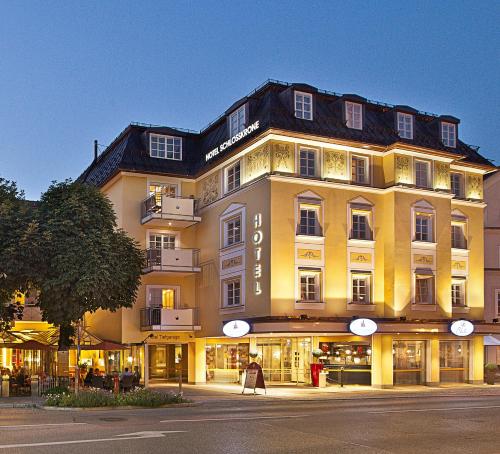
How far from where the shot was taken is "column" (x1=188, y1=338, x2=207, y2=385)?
40312 mm

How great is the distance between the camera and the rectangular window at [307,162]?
35875 millimetres

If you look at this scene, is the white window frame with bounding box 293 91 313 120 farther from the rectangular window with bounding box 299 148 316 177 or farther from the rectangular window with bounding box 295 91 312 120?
the rectangular window with bounding box 299 148 316 177

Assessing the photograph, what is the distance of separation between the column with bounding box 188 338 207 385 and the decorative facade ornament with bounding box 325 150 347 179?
11.6m

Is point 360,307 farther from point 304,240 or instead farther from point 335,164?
point 335,164

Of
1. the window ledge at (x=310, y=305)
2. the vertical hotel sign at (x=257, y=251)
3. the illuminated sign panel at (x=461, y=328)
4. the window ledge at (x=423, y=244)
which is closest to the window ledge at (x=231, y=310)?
the vertical hotel sign at (x=257, y=251)

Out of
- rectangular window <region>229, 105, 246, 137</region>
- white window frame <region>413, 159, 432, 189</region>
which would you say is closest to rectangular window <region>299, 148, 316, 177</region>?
rectangular window <region>229, 105, 246, 137</region>

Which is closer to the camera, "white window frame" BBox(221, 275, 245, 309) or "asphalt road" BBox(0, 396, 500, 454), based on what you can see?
"asphalt road" BBox(0, 396, 500, 454)

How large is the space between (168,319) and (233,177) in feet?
26.2

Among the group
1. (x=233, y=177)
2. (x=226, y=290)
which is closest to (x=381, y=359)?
(x=226, y=290)

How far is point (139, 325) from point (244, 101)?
12804mm

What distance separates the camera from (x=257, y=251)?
3525cm

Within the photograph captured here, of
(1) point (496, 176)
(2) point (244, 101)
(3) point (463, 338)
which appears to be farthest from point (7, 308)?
(1) point (496, 176)

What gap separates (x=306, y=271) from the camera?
35.3 meters

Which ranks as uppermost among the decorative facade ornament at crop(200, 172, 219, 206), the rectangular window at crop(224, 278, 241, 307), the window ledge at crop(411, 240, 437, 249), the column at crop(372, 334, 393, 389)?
the decorative facade ornament at crop(200, 172, 219, 206)
